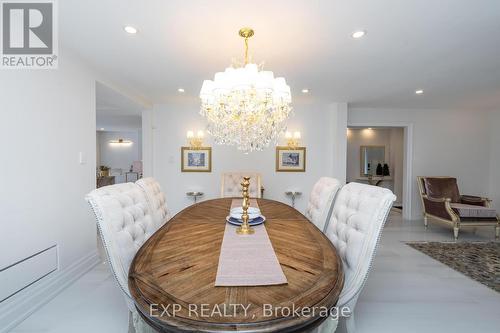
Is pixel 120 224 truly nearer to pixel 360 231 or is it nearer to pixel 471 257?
pixel 360 231

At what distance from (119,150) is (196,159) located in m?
6.34

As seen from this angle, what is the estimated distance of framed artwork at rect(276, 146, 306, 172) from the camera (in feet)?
14.5

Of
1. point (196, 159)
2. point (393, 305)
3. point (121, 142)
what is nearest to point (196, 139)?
point (196, 159)

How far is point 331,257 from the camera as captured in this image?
111cm

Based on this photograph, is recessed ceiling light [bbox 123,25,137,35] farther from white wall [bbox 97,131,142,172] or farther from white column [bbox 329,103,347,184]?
white wall [bbox 97,131,142,172]

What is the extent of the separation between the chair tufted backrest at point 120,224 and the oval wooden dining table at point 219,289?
111 millimetres

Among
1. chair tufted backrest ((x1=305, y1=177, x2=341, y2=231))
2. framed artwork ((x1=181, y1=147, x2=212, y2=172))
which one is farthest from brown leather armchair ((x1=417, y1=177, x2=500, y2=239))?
framed artwork ((x1=181, y1=147, x2=212, y2=172))

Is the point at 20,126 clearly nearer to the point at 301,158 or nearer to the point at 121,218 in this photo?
the point at 121,218

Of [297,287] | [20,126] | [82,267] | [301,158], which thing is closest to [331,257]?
[297,287]

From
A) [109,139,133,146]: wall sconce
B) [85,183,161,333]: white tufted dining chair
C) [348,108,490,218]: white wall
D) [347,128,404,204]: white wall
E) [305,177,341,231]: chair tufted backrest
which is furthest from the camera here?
[109,139,133,146]: wall sconce

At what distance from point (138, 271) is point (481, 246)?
14.8 feet

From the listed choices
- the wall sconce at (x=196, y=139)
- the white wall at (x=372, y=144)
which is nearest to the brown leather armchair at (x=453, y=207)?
the white wall at (x=372, y=144)

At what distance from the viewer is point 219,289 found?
84 centimetres

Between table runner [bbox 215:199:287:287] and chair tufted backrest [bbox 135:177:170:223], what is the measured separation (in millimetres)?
717
